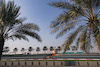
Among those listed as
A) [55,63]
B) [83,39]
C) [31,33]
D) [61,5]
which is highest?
[61,5]

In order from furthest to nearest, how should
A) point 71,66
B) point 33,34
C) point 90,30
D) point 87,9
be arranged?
point 33,34
point 71,66
point 87,9
point 90,30

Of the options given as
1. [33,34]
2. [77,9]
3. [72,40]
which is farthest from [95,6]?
[33,34]

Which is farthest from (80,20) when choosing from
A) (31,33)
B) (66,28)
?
(31,33)

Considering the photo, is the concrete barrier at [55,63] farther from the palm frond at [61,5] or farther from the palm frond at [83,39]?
the palm frond at [61,5]

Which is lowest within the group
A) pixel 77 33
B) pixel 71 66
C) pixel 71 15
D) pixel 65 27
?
pixel 71 66

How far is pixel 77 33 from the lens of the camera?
23.0 feet

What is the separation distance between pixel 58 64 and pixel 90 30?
3799mm

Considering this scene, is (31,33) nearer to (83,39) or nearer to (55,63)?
(55,63)

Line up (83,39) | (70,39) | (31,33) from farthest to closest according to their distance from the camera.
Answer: (31,33) < (70,39) < (83,39)

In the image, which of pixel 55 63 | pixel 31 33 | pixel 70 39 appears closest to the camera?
pixel 70 39

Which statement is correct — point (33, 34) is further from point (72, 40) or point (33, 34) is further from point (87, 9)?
point (87, 9)

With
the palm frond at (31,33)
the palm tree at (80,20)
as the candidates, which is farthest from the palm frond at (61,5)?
the palm frond at (31,33)

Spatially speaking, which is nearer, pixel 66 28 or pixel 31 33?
pixel 66 28

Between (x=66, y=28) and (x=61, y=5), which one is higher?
(x=61, y=5)
